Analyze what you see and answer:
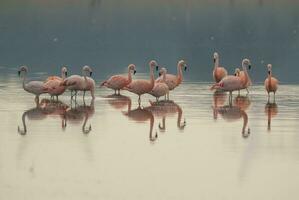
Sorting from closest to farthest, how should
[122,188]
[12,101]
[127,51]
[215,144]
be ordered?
1. [122,188]
2. [215,144]
3. [12,101]
4. [127,51]

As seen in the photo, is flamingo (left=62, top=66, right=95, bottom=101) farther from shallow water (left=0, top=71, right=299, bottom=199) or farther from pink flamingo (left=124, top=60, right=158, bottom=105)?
pink flamingo (left=124, top=60, right=158, bottom=105)

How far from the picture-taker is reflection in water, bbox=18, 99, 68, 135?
1777 centimetres

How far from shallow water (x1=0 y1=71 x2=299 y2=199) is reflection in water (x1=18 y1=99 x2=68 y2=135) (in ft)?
0.07

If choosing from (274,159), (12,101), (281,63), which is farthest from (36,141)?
(281,63)

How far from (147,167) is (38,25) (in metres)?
42.9

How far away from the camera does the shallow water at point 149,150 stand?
11.7 metres

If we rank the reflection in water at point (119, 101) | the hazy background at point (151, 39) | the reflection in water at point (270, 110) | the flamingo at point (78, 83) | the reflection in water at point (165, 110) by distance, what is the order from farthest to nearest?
the hazy background at point (151, 39) → the flamingo at point (78, 83) → the reflection in water at point (119, 101) → the reflection in water at point (270, 110) → the reflection in water at point (165, 110)

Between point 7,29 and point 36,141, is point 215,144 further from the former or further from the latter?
point 7,29

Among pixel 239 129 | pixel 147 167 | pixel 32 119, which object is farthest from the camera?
pixel 32 119

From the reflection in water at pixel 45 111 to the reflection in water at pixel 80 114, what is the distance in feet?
0.42

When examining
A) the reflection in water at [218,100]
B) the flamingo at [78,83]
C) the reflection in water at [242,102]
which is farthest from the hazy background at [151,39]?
the flamingo at [78,83]

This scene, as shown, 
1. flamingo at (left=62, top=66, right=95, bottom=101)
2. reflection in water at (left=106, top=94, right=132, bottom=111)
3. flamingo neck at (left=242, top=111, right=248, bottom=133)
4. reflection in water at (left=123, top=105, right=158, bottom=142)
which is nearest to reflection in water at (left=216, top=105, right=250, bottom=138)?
flamingo neck at (left=242, top=111, right=248, bottom=133)

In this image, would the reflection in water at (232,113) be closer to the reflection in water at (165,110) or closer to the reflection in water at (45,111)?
the reflection in water at (165,110)

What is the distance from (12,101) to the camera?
2081cm
